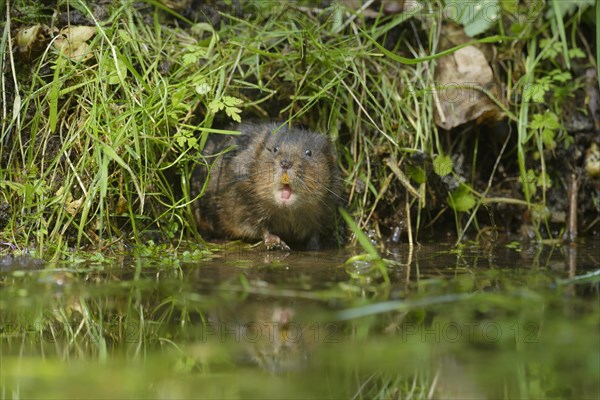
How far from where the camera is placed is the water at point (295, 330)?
2.60m

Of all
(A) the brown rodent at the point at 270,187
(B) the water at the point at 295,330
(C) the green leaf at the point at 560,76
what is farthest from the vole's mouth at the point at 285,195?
(C) the green leaf at the point at 560,76

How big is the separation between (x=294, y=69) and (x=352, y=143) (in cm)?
65

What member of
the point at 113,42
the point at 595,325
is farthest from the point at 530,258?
the point at 113,42

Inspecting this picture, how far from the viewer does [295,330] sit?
3.16 m

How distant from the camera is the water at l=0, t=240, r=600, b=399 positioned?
2.60 metres

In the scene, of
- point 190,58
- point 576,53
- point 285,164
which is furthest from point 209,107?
point 576,53

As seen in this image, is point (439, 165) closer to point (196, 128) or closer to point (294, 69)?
point (294, 69)

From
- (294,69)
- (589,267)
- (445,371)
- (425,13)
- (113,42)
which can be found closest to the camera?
(445,371)

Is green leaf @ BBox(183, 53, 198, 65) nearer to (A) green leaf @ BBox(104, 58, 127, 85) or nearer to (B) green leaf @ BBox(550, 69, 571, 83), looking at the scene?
(A) green leaf @ BBox(104, 58, 127, 85)

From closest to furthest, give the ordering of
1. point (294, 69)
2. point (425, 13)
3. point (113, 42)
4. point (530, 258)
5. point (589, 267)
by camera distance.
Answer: point (589, 267), point (530, 258), point (113, 42), point (294, 69), point (425, 13)

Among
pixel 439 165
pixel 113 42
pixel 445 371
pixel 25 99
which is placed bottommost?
pixel 445 371

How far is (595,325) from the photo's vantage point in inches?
126

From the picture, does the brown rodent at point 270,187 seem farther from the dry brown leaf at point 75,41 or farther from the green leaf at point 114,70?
the dry brown leaf at point 75,41

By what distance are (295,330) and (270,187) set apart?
2187mm
